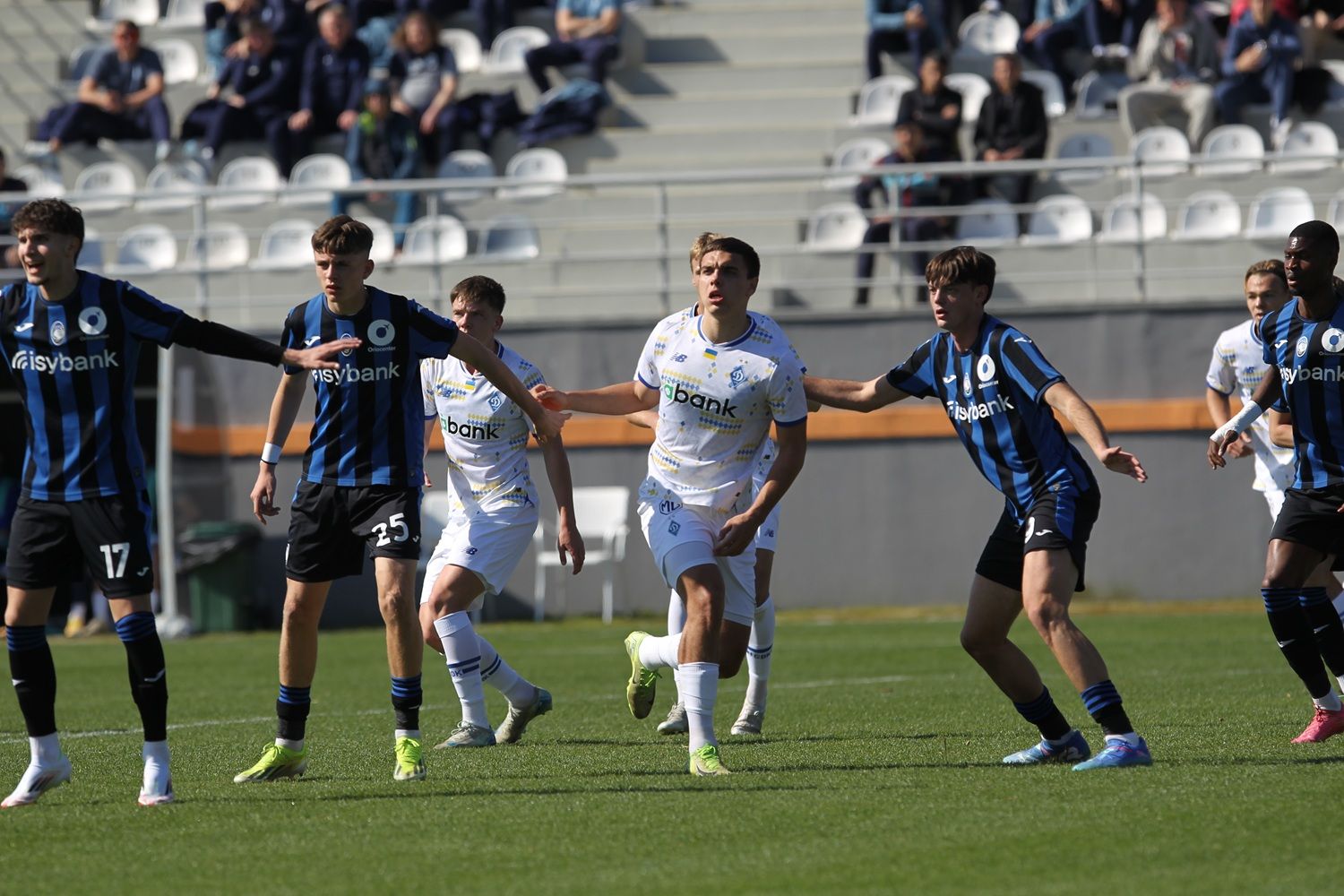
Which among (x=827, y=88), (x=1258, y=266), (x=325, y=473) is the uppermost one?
(x=827, y=88)

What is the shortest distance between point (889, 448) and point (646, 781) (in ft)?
38.2

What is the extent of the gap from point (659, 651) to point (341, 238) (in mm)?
2383

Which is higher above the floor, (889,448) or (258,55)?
(258,55)

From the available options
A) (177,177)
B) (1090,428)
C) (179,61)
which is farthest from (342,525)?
(179,61)

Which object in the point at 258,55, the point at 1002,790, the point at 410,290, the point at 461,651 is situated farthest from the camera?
the point at 258,55

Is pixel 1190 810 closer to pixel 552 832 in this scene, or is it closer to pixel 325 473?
pixel 552 832

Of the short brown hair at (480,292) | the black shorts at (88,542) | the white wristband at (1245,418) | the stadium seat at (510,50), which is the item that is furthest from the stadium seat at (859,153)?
the black shorts at (88,542)

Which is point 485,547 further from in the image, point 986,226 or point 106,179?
point 106,179

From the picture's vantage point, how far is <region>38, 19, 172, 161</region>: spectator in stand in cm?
2334

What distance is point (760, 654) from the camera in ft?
30.6

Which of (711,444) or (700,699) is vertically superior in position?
(711,444)

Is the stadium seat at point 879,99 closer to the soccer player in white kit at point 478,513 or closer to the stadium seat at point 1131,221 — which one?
the stadium seat at point 1131,221

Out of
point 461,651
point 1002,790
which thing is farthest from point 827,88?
point 1002,790

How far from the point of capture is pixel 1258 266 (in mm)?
10094
